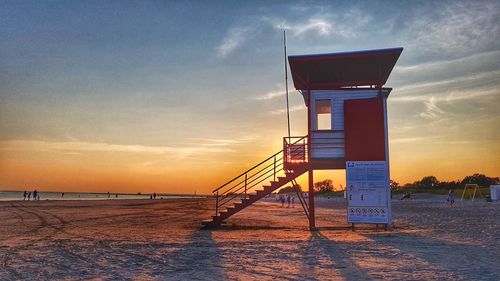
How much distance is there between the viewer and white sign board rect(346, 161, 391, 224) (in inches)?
711

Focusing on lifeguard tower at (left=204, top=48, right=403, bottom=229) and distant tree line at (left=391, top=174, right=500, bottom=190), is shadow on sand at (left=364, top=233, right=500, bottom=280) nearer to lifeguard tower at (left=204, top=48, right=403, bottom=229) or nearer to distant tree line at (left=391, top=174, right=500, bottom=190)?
lifeguard tower at (left=204, top=48, right=403, bottom=229)

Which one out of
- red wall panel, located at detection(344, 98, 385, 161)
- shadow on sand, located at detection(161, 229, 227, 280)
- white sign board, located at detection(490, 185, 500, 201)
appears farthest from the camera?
white sign board, located at detection(490, 185, 500, 201)

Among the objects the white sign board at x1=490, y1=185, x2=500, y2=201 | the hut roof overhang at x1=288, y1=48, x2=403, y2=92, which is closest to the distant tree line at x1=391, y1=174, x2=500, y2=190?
the white sign board at x1=490, y1=185, x2=500, y2=201

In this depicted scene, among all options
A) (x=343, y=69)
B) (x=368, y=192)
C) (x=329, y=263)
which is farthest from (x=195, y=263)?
(x=343, y=69)

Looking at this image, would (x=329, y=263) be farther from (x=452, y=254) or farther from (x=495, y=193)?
(x=495, y=193)

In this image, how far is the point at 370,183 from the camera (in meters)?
18.2

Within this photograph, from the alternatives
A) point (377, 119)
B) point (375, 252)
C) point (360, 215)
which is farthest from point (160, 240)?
point (377, 119)

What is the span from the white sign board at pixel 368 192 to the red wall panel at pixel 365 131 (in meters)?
0.43

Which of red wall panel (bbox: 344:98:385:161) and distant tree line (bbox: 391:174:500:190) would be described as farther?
distant tree line (bbox: 391:174:500:190)

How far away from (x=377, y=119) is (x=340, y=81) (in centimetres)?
291

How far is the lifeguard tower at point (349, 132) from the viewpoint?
18109mm

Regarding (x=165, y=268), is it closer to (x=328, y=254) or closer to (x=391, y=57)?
(x=328, y=254)

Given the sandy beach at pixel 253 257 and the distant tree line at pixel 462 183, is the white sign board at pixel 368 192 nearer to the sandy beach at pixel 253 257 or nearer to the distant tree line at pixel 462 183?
the sandy beach at pixel 253 257

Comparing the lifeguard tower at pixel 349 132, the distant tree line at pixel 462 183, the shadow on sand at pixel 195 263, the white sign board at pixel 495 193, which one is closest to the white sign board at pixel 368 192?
the lifeguard tower at pixel 349 132
